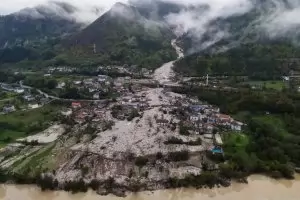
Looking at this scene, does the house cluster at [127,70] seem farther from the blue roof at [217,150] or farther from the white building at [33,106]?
the blue roof at [217,150]

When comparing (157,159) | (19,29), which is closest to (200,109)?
(157,159)

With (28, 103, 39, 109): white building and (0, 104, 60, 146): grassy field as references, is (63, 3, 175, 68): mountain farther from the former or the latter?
(0, 104, 60, 146): grassy field

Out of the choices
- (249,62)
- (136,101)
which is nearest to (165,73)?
(249,62)

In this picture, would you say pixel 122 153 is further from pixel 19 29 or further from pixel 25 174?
pixel 19 29

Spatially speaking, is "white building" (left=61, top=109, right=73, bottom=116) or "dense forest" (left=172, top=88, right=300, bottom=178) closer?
"dense forest" (left=172, top=88, right=300, bottom=178)

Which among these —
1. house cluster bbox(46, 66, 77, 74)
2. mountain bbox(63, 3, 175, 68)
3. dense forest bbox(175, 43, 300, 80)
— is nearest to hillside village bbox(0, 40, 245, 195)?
dense forest bbox(175, 43, 300, 80)

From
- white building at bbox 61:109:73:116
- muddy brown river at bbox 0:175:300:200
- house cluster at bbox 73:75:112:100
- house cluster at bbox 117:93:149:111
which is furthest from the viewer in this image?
house cluster at bbox 73:75:112:100

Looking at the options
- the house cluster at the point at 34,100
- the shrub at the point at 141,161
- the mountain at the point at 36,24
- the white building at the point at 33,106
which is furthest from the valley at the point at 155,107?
the mountain at the point at 36,24
